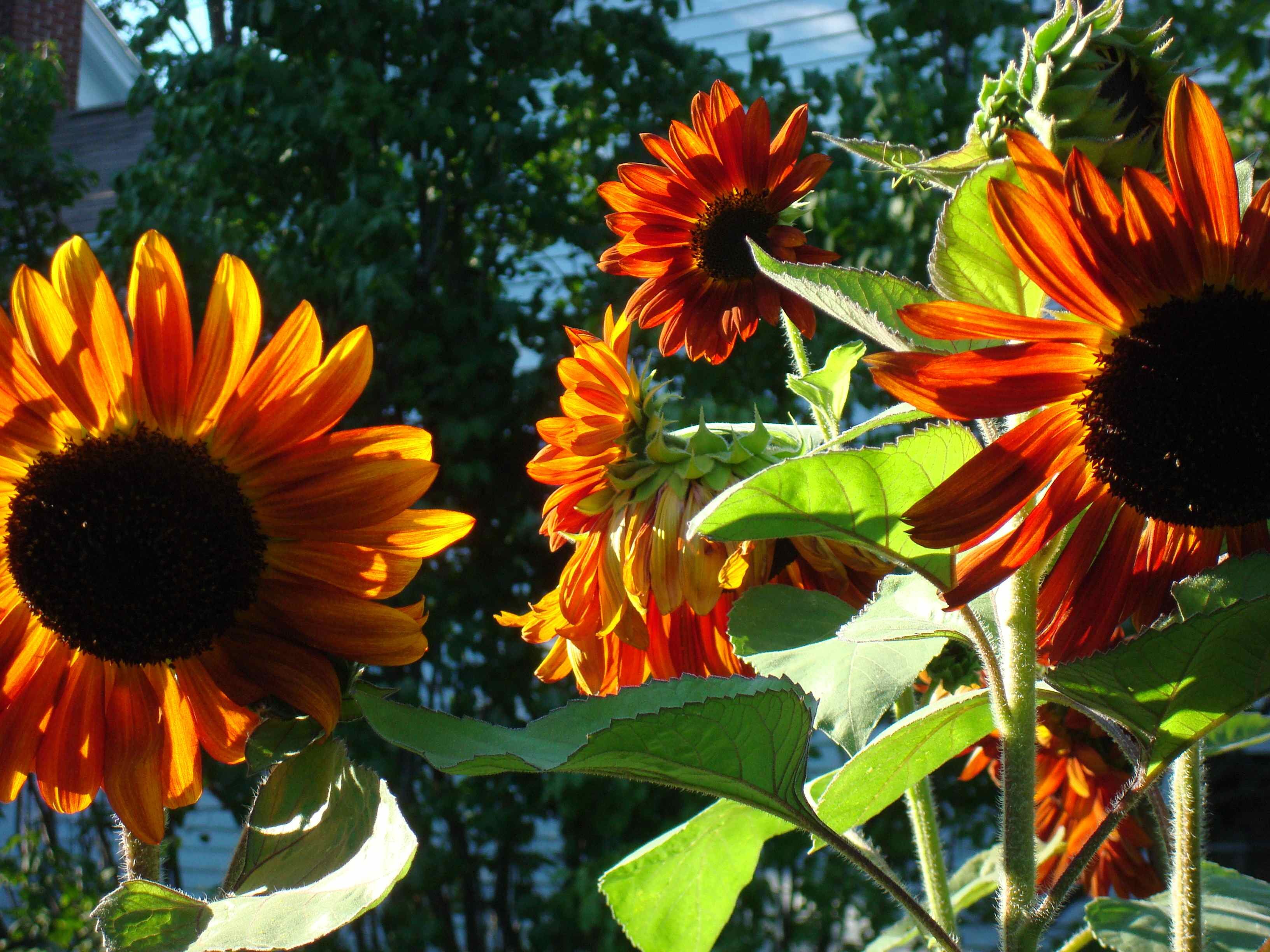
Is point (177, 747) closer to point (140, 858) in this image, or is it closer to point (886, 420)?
point (140, 858)

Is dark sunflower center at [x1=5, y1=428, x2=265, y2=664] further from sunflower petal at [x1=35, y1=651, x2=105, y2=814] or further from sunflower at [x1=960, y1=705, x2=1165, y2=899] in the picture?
sunflower at [x1=960, y1=705, x2=1165, y2=899]

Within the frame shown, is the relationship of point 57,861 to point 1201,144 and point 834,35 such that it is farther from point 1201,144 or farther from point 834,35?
point 834,35

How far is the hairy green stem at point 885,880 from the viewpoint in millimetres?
397

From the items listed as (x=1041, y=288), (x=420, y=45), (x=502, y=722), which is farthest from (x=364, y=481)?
(x=420, y=45)

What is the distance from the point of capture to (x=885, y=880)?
0.43 metres

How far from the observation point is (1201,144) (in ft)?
1.09

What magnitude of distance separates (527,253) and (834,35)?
1.38 m

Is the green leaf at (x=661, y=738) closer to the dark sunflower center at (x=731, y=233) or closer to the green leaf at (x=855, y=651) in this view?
the green leaf at (x=855, y=651)

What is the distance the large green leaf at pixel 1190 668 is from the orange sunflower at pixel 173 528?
0.24 meters

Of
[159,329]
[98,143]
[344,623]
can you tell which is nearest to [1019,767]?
[344,623]

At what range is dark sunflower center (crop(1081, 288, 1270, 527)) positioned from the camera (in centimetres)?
36

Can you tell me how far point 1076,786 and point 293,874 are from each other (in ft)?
1.74

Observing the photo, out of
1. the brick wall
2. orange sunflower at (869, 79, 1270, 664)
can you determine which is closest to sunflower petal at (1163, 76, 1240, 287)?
orange sunflower at (869, 79, 1270, 664)

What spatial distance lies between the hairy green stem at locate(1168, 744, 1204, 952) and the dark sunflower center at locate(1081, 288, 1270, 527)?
11 centimetres
